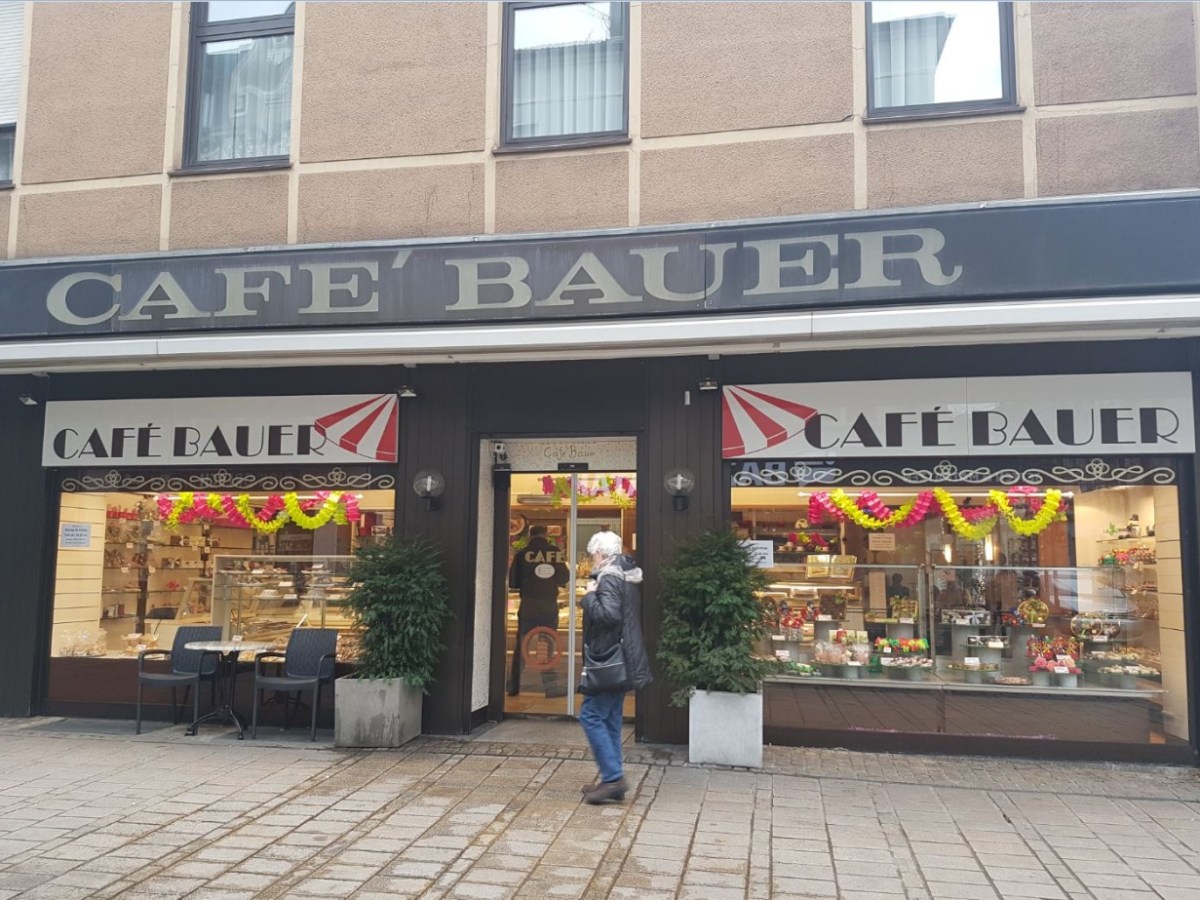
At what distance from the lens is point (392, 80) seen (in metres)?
8.28

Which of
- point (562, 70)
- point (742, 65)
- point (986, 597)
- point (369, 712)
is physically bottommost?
point (369, 712)

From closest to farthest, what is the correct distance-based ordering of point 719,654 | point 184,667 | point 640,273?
point 719,654 < point 640,273 < point 184,667

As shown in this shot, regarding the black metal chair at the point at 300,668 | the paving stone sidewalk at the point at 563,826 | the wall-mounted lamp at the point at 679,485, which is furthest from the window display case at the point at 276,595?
the wall-mounted lamp at the point at 679,485

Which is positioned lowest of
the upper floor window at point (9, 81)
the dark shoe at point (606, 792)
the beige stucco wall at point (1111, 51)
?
the dark shoe at point (606, 792)

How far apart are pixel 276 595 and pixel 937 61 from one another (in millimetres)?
7371

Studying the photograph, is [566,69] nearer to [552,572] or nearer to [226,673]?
[552,572]

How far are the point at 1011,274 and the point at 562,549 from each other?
4.53m

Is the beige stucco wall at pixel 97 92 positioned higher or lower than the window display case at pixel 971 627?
higher

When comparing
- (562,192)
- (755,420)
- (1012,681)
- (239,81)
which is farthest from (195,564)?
(1012,681)

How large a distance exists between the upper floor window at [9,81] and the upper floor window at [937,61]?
8124mm

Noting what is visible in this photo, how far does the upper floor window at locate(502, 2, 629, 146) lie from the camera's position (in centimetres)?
820

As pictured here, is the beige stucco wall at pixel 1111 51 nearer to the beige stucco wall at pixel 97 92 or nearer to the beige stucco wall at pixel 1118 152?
the beige stucco wall at pixel 1118 152

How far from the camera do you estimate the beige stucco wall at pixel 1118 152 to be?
6.88 metres

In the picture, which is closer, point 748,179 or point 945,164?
point 945,164
